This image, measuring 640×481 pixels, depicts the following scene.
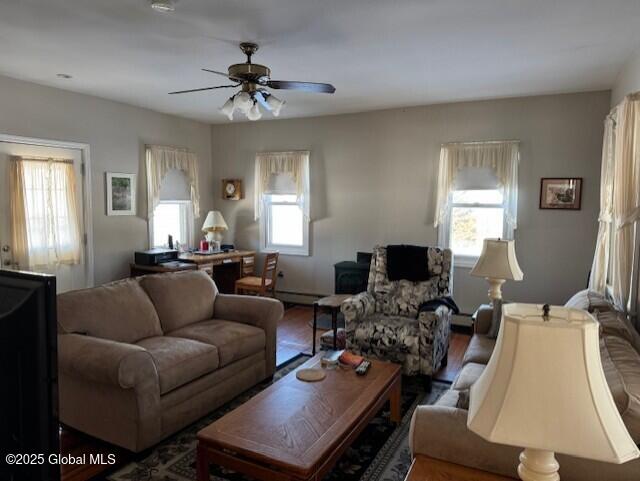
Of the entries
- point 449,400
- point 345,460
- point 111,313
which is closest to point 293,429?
point 345,460

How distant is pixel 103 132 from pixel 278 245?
2698 mm

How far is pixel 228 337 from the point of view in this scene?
11.0 feet

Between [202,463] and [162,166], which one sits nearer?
[202,463]

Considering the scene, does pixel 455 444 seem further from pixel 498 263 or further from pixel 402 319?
pixel 402 319

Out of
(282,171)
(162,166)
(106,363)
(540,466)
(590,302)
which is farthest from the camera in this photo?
(282,171)

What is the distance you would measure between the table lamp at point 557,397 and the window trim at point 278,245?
17.4 feet

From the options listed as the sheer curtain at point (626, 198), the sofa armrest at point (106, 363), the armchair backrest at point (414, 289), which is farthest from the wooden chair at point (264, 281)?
the sheer curtain at point (626, 198)

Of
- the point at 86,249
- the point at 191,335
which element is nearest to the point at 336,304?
the point at 191,335

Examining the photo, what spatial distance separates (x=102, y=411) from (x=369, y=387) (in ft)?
5.21

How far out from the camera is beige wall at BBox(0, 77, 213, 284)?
4430 mm

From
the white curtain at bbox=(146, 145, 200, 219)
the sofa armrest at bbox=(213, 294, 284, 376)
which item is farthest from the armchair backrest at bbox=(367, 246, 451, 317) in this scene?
the white curtain at bbox=(146, 145, 200, 219)

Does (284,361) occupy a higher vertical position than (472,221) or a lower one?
lower

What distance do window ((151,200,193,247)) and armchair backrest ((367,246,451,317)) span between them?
3.26 m

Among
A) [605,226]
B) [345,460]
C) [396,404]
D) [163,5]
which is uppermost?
[163,5]
